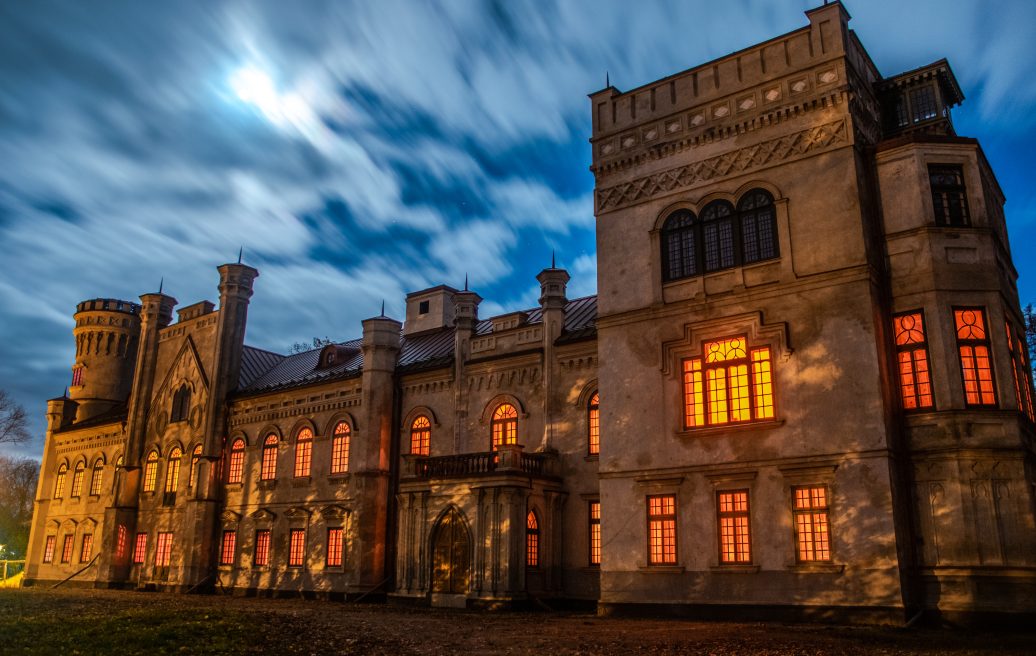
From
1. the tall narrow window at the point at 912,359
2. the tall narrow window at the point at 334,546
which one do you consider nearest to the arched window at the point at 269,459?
the tall narrow window at the point at 334,546

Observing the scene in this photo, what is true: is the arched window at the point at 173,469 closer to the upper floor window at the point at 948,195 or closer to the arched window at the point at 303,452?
the arched window at the point at 303,452

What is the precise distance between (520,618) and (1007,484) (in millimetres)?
12076

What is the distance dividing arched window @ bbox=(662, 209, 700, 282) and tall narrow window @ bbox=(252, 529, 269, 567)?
2198 centimetres

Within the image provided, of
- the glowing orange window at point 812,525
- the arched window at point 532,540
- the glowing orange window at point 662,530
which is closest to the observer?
the glowing orange window at point 812,525

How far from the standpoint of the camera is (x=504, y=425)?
30.2 meters

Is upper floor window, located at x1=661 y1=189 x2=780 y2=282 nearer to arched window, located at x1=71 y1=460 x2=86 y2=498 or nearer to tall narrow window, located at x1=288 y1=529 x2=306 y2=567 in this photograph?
tall narrow window, located at x1=288 y1=529 x2=306 y2=567

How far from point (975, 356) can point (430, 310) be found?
2527 centimetres

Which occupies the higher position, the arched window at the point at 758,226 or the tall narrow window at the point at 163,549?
the arched window at the point at 758,226

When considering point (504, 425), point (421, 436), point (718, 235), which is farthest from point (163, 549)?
point (718, 235)

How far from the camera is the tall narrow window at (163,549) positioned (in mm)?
39709

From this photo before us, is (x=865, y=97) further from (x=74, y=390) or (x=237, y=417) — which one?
(x=74, y=390)

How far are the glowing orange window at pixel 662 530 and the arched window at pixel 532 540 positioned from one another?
5.17 m

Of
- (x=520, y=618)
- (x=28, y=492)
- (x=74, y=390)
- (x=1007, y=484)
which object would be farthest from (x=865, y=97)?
(x=28, y=492)

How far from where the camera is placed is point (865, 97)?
23047 millimetres
